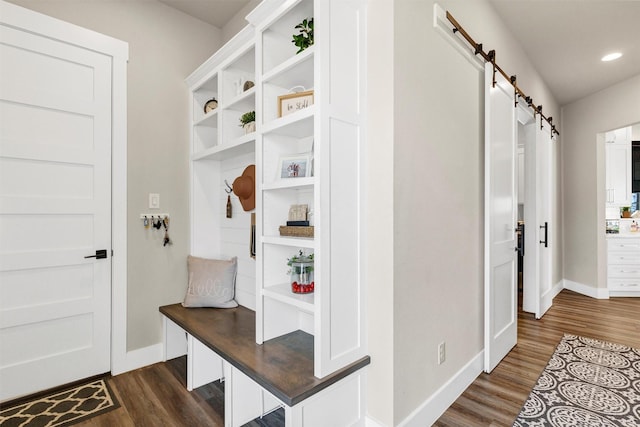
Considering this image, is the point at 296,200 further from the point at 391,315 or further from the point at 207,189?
the point at 207,189

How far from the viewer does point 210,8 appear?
269 cm

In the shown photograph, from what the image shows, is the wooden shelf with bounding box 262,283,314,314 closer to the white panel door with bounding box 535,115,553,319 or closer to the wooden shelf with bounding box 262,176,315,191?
the wooden shelf with bounding box 262,176,315,191

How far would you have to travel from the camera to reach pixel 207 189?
2799 mm

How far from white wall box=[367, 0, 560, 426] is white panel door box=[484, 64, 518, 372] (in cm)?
11

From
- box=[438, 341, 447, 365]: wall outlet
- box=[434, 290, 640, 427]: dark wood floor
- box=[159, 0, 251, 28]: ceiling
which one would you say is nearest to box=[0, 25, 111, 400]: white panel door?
box=[159, 0, 251, 28]: ceiling

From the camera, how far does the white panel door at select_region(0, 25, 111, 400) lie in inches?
77.4

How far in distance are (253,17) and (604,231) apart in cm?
517

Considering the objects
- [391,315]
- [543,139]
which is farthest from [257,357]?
[543,139]

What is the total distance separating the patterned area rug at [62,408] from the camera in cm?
181

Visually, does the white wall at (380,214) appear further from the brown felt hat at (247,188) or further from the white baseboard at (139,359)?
the white baseboard at (139,359)

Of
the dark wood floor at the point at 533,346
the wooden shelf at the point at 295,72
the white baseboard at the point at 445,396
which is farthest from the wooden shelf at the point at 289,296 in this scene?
the wooden shelf at the point at 295,72

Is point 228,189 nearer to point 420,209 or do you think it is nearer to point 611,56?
point 420,209

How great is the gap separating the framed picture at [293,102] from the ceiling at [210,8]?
147cm

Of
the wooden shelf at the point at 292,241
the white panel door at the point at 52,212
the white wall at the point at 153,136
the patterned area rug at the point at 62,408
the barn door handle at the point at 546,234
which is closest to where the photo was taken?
the wooden shelf at the point at 292,241
